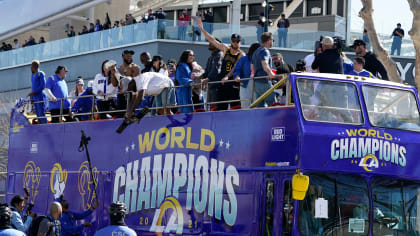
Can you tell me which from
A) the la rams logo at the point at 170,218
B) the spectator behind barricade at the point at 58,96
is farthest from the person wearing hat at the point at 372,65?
the spectator behind barricade at the point at 58,96

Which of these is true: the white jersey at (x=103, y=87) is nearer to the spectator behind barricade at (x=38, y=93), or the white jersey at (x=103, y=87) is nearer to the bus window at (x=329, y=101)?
the spectator behind barricade at (x=38, y=93)

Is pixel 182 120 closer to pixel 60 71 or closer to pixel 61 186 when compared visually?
pixel 61 186

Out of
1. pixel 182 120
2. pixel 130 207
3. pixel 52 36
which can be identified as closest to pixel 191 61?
pixel 182 120

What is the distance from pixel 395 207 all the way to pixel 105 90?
6.68 m

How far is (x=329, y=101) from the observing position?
39.6 ft

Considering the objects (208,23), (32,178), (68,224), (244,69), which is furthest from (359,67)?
(208,23)

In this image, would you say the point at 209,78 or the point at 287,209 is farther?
the point at 209,78

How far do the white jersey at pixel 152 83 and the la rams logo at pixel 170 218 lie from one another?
75.1 inches

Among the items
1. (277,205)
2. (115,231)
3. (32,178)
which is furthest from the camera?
(32,178)

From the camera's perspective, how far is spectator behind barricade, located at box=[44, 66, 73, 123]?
17514 mm

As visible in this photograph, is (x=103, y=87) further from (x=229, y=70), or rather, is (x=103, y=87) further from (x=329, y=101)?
(x=329, y=101)

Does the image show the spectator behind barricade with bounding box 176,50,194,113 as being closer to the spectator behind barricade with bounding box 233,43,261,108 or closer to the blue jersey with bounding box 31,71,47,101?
the spectator behind barricade with bounding box 233,43,261,108

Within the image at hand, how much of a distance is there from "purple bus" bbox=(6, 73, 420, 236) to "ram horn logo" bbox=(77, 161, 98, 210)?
1369 mm

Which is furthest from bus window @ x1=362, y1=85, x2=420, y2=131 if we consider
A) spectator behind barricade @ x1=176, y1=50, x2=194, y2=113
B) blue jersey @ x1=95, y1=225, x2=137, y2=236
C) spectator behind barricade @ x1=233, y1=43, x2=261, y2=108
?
blue jersey @ x1=95, y1=225, x2=137, y2=236
